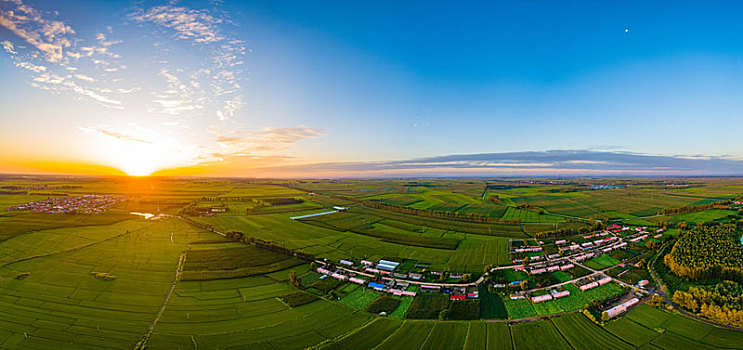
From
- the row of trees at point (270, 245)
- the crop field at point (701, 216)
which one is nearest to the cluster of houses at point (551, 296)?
the row of trees at point (270, 245)

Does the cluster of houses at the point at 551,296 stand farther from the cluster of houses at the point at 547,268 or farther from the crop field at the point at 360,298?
the crop field at the point at 360,298

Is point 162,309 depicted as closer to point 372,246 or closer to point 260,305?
point 260,305

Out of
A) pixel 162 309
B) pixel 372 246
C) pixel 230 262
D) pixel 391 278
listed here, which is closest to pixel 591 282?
pixel 391 278

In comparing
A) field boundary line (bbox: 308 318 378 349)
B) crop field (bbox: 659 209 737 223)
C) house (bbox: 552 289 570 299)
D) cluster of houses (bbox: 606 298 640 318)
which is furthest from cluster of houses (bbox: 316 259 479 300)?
crop field (bbox: 659 209 737 223)

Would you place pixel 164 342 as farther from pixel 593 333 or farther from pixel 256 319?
pixel 593 333

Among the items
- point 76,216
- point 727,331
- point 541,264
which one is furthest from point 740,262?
point 76,216

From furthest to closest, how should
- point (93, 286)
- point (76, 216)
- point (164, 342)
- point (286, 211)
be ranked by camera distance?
point (286, 211) < point (76, 216) < point (93, 286) < point (164, 342)
